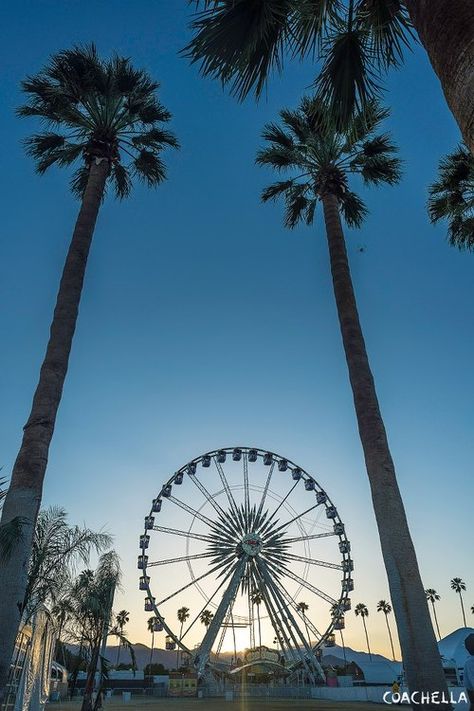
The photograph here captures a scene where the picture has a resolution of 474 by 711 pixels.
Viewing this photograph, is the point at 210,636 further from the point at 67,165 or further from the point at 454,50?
the point at 454,50

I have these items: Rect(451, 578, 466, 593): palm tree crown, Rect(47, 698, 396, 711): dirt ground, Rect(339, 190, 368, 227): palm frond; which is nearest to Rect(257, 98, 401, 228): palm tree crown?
Rect(339, 190, 368, 227): palm frond

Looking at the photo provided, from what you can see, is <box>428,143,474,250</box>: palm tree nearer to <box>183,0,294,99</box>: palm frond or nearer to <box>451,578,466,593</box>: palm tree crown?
<box>183,0,294,99</box>: palm frond

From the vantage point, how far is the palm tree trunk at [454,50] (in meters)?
2.77

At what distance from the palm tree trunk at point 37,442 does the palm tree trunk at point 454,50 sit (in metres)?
7.13

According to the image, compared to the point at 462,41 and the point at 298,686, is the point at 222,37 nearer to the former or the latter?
the point at 462,41

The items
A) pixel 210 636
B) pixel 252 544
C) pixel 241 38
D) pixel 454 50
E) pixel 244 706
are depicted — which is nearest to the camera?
pixel 454 50

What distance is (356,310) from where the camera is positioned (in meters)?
11.4

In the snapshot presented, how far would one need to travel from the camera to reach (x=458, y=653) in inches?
1987

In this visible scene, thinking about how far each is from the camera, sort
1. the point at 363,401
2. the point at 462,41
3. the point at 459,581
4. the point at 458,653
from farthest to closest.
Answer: the point at 459,581
the point at 458,653
the point at 363,401
the point at 462,41

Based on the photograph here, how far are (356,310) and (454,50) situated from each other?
8546 millimetres

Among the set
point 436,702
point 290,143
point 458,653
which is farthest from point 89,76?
point 458,653

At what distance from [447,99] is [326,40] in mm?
5806

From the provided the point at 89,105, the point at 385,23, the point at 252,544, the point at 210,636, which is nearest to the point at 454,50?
the point at 385,23

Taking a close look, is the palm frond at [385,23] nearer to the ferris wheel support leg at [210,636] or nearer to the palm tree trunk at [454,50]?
the palm tree trunk at [454,50]
